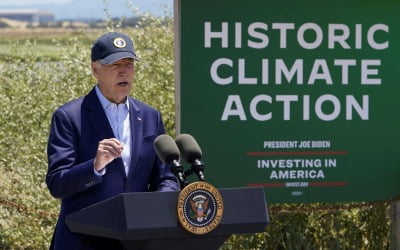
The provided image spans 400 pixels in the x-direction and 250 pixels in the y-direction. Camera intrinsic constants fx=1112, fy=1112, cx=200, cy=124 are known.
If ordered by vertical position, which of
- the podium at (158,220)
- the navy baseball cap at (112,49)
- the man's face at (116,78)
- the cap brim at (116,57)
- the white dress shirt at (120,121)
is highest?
the navy baseball cap at (112,49)

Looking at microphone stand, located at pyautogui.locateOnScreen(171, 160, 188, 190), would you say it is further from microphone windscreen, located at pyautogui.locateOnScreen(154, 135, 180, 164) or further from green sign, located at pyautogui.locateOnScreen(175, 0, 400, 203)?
green sign, located at pyautogui.locateOnScreen(175, 0, 400, 203)

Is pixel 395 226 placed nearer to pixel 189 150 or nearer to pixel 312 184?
pixel 312 184

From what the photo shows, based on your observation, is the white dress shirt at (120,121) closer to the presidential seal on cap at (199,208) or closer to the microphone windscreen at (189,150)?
the microphone windscreen at (189,150)

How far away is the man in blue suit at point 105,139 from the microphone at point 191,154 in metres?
0.32

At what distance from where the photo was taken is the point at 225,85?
670 centimetres

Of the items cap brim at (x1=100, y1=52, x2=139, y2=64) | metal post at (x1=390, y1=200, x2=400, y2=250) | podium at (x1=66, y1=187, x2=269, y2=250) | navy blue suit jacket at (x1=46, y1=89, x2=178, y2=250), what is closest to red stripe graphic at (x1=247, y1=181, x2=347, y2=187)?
metal post at (x1=390, y1=200, x2=400, y2=250)

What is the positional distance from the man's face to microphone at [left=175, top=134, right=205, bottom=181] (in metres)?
0.43

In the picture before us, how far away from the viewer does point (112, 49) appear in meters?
4.33

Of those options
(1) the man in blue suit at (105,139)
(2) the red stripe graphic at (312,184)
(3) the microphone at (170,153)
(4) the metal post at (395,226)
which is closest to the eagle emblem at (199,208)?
(3) the microphone at (170,153)

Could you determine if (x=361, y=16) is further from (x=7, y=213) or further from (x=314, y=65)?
(x=7, y=213)

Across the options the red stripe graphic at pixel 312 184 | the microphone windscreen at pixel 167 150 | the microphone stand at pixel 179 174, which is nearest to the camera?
the microphone stand at pixel 179 174

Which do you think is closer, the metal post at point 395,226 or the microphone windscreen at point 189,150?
the microphone windscreen at point 189,150

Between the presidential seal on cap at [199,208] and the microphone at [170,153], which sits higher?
the microphone at [170,153]

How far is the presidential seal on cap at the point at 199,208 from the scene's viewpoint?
3.72 meters
